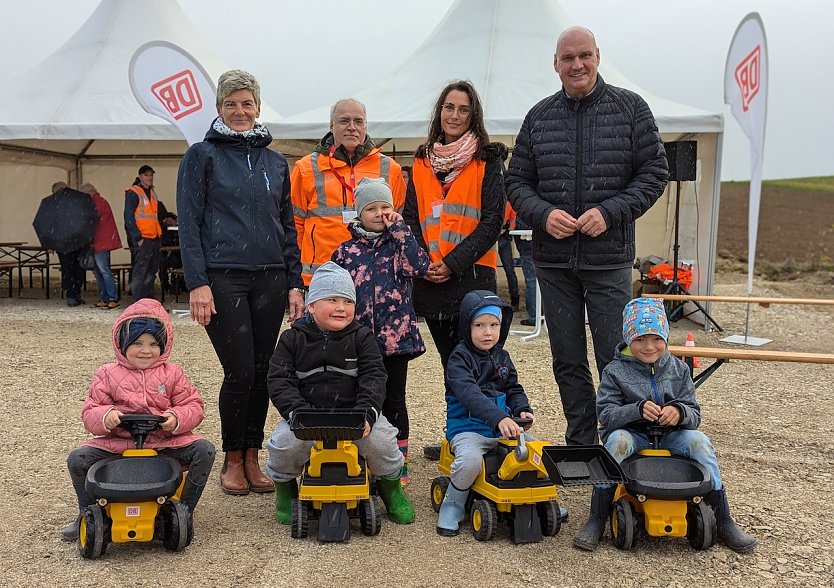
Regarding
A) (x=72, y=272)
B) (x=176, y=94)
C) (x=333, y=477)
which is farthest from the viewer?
(x=72, y=272)

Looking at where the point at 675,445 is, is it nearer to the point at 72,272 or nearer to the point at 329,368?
the point at 329,368

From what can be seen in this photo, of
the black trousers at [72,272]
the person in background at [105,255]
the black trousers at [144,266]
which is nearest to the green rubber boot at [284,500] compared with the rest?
the black trousers at [144,266]

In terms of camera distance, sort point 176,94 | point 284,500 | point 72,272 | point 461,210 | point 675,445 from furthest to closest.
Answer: point 72,272 → point 176,94 → point 461,210 → point 284,500 → point 675,445

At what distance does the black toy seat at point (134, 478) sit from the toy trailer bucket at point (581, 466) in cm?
130

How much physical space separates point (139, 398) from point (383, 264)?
42.1 inches

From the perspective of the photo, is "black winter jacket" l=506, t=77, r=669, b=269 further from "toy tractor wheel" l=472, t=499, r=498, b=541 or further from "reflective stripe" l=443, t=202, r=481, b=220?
"toy tractor wheel" l=472, t=499, r=498, b=541

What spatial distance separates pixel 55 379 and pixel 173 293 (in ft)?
19.4

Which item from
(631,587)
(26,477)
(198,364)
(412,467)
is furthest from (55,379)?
(631,587)

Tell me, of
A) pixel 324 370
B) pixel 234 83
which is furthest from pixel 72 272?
pixel 324 370

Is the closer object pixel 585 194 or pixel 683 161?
pixel 585 194

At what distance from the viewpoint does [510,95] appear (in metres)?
9.29

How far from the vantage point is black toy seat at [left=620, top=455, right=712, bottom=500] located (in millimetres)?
2910

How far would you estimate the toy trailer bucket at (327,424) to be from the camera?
2.94 m

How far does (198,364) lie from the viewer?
6.77 meters
